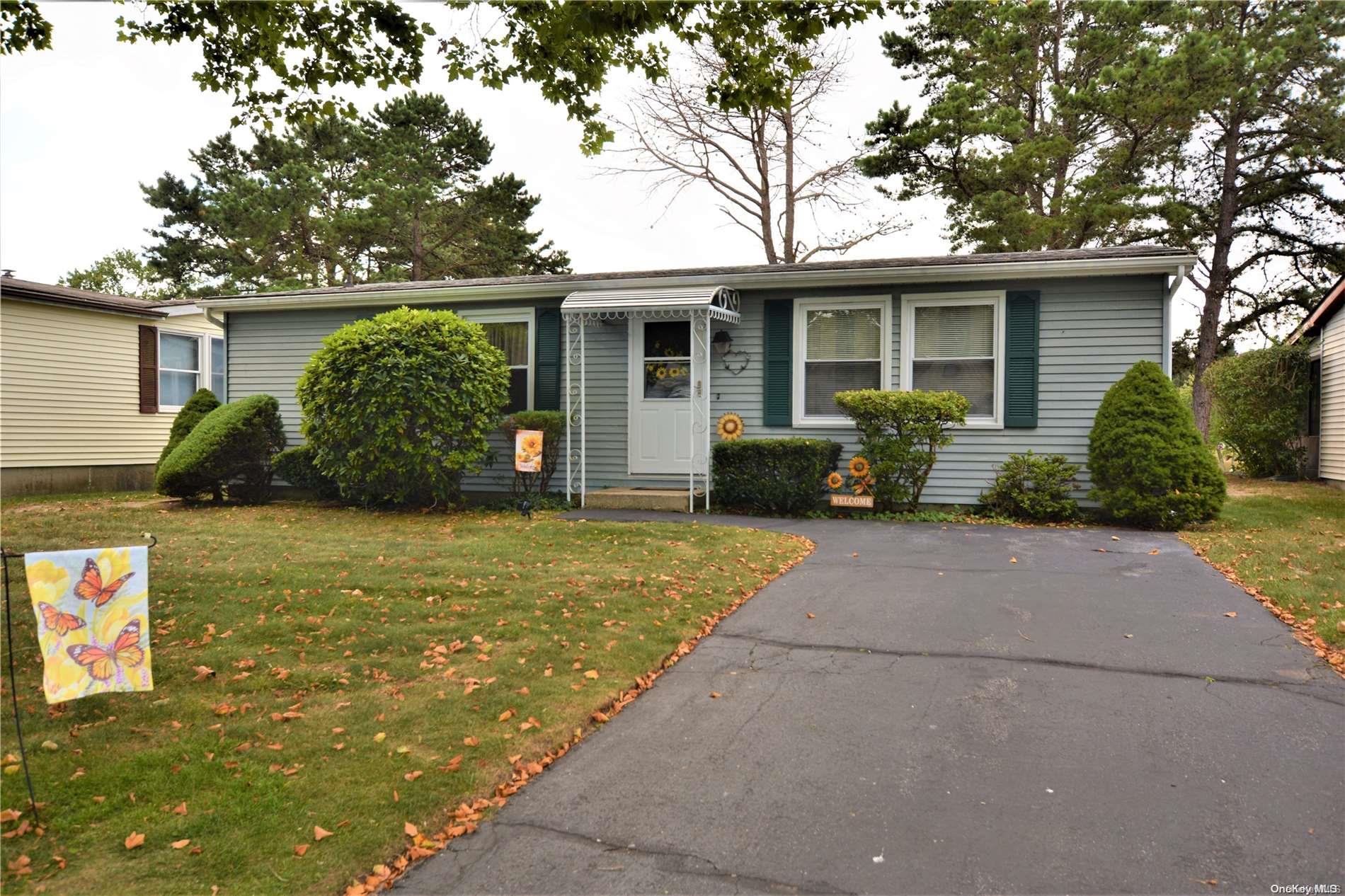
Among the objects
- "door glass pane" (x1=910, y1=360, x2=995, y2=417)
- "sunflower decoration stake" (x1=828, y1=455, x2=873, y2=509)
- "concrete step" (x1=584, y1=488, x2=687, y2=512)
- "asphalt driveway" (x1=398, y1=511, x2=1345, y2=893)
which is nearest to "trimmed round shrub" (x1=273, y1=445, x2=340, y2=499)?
"concrete step" (x1=584, y1=488, x2=687, y2=512)

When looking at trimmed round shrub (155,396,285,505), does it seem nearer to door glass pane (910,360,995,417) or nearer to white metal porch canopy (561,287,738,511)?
white metal porch canopy (561,287,738,511)

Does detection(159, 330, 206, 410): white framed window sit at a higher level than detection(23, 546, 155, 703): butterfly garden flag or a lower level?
higher

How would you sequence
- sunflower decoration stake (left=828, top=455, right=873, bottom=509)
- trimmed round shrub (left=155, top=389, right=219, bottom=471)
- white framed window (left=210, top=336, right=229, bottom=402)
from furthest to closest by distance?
white framed window (left=210, top=336, right=229, bottom=402) → trimmed round shrub (left=155, top=389, right=219, bottom=471) → sunflower decoration stake (left=828, top=455, right=873, bottom=509)

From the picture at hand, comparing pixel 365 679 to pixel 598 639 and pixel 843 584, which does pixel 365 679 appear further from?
pixel 843 584

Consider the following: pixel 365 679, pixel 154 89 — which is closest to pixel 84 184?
pixel 154 89

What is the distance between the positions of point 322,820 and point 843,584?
435 centimetres

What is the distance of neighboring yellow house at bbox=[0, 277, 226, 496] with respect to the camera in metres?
13.6

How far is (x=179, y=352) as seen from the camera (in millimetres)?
16641

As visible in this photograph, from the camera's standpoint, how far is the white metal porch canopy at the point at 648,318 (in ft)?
33.7

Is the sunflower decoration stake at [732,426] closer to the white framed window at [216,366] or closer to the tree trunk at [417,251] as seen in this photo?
the white framed window at [216,366]

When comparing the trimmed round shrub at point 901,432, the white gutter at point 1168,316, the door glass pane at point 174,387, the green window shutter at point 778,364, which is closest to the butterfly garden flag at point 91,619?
the trimmed round shrub at point 901,432

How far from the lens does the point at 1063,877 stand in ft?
8.21

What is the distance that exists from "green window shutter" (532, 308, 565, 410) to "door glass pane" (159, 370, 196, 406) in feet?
28.6

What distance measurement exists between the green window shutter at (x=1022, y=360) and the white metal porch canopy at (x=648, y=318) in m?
3.42
